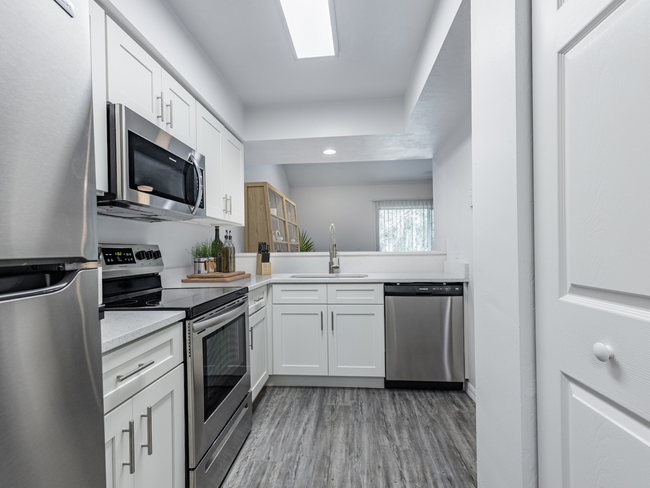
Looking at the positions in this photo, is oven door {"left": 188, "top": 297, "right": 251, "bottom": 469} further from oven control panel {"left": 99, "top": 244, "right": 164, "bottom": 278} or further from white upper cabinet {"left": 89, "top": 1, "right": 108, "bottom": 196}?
white upper cabinet {"left": 89, "top": 1, "right": 108, "bottom": 196}

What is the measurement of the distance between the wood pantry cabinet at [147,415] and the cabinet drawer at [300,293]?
1401mm

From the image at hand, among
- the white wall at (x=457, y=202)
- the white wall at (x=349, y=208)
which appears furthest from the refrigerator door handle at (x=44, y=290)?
the white wall at (x=349, y=208)

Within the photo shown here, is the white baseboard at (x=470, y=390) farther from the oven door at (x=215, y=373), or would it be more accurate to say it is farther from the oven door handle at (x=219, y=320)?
the oven door handle at (x=219, y=320)

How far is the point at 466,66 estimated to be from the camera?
6.41 ft

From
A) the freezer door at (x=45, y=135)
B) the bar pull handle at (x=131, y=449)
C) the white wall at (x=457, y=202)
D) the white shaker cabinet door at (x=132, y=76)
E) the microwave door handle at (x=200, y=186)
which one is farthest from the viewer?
the white wall at (x=457, y=202)

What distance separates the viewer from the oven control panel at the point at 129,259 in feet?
5.55

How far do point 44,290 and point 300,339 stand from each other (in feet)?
7.45

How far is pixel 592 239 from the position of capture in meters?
0.71

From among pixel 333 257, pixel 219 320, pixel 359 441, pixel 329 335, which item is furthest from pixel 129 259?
pixel 333 257

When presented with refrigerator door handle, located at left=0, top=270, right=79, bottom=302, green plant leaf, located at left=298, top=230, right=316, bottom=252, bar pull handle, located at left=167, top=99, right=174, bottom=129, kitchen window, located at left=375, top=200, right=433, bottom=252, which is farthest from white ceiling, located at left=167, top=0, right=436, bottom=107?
kitchen window, located at left=375, top=200, right=433, bottom=252

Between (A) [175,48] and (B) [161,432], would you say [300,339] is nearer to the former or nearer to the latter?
(B) [161,432]

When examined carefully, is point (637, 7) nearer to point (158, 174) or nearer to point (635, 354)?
point (635, 354)

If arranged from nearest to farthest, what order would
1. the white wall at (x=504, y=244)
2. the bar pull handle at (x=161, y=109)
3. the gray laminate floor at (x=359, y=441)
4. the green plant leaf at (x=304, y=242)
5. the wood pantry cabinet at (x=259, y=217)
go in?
the white wall at (x=504, y=244), the gray laminate floor at (x=359, y=441), the bar pull handle at (x=161, y=109), the wood pantry cabinet at (x=259, y=217), the green plant leaf at (x=304, y=242)

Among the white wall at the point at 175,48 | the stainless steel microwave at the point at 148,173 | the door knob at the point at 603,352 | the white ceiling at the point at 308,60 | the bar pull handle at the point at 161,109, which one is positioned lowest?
the door knob at the point at 603,352
